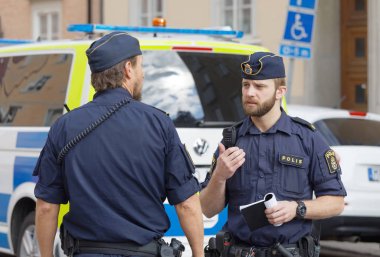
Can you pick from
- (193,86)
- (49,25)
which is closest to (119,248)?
(193,86)

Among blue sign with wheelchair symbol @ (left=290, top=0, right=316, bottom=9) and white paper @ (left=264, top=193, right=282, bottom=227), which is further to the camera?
blue sign with wheelchair symbol @ (left=290, top=0, right=316, bottom=9)

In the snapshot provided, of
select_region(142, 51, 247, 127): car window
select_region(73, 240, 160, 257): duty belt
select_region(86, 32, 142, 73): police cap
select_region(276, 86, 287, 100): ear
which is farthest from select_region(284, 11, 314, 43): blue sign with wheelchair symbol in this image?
select_region(73, 240, 160, 257): duty belt

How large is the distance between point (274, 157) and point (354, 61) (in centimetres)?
1337

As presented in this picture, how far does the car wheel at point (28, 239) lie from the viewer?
837 cm

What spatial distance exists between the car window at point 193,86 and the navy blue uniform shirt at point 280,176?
267 centimetres

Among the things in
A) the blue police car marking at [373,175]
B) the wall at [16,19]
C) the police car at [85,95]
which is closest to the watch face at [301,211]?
the police car at [85,95]

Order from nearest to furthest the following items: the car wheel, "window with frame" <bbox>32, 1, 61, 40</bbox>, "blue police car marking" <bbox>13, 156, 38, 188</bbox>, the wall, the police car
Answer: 1. the police car
2. "blue police car marking" <bbox>13, 156, 38, 188</bbox>
3. the car wheel
4. "window with frame" <bbox>32, 1, 61, 40</bbox>
5. the wall

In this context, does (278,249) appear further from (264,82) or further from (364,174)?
(364,174)

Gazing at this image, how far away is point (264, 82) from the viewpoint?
5.01m

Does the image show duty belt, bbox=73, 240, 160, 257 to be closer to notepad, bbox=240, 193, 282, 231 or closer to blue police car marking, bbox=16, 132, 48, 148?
notepad, bbox=240, 193, 282, 231

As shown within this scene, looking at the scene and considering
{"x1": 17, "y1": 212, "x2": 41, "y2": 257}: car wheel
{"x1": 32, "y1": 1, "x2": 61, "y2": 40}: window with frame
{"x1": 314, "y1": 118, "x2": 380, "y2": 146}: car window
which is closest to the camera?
{"x1": 17, "y1": 212, "x2": 41, "y2": 257}: car wheel

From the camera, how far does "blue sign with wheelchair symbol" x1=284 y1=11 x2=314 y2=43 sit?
13102mm

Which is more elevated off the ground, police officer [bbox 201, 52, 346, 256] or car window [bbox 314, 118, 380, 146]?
police officer [bbox 201, 52, 346, 256]

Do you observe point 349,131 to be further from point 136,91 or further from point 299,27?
point 136,91
